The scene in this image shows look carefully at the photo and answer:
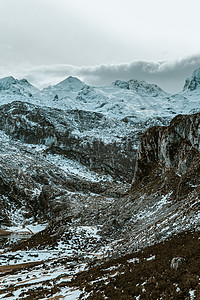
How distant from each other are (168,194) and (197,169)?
1137 centimetres

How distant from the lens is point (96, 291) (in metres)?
19.6

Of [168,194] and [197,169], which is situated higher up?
[197,169]

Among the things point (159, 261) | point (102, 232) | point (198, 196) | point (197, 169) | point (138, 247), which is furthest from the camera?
point (102, 232)

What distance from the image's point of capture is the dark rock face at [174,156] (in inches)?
1954

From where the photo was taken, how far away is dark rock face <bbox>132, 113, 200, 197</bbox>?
49.6 metres

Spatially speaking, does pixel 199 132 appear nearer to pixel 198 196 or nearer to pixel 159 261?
pixel 198 196

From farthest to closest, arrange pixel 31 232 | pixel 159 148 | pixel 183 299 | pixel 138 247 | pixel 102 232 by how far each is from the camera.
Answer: pixel 31 232, pixel 159 148, pixel 102 232, pixel 138 247, pixel 183 299

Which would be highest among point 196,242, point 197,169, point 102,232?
point 197,169

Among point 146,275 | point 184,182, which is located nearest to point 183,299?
point 146,275

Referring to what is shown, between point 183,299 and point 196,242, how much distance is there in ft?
32.3

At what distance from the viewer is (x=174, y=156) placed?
65.4 metres

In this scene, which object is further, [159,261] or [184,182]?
[184,182]

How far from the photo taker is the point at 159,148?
77.4 m

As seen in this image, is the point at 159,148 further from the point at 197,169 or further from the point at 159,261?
the point at 159,261
